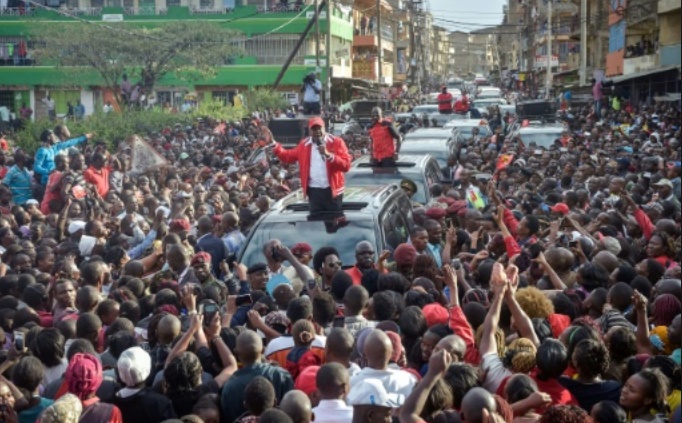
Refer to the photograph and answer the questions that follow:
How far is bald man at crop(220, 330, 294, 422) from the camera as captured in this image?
6.14 metres

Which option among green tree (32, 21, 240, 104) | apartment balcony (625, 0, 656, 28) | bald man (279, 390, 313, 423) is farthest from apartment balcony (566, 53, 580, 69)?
bald man (279, 390, 313, 423)

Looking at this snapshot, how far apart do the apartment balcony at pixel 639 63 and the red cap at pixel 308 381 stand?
90.9 feet

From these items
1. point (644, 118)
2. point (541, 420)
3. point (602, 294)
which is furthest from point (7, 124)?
point (541, 420)

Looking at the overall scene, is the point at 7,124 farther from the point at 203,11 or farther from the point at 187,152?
Result: the point at 203,11

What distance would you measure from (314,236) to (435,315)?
10.1 ft

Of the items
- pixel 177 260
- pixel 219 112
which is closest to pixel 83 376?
pixel 177 260

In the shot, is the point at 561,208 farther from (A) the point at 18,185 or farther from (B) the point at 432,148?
(B) the point at 432,148

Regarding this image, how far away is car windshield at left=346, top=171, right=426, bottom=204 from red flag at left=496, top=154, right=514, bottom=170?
5008 millimetres

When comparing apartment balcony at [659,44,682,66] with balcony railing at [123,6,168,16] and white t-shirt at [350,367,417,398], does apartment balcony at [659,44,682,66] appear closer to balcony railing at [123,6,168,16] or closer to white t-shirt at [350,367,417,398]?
white t-shirt at [350,367,417,398]

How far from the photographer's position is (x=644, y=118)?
1109 inches

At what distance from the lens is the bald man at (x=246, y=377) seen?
6.14m

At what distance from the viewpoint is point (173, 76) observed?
5384 cm

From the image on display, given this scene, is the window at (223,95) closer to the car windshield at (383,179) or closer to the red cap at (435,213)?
the car windshield at (383,179)

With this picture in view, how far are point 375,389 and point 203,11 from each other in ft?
163
